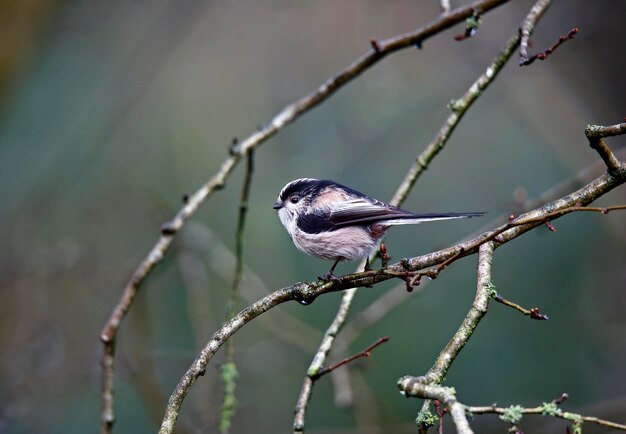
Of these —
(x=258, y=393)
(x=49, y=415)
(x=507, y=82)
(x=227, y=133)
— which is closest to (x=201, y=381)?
(x=258, y=393)

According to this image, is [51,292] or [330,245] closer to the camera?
[330,245]

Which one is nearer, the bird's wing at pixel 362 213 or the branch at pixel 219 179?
the bird's wing at pixel 362 213

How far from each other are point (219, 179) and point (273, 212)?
2482mm

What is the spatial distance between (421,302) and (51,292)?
3241 millimetres

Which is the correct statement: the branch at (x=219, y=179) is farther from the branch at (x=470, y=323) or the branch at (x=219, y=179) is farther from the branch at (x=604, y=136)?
the branch at (x=470, y=323)

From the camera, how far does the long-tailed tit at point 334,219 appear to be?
3299 mm

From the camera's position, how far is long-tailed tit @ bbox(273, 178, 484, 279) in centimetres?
330

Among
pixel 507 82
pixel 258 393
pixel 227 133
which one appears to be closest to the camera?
pixel 507 82

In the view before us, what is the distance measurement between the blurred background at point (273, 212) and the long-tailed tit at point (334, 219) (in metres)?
1.39

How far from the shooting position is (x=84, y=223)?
611 cm

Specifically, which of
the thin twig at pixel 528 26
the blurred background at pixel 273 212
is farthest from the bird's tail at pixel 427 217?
the blurred background at pixel 273 212

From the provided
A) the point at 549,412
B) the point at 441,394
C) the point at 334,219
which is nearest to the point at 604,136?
the point at 549,412

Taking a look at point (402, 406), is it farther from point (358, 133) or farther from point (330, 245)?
point (330, 245)

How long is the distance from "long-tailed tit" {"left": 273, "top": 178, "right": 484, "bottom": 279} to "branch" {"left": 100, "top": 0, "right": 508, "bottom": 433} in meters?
0.36
